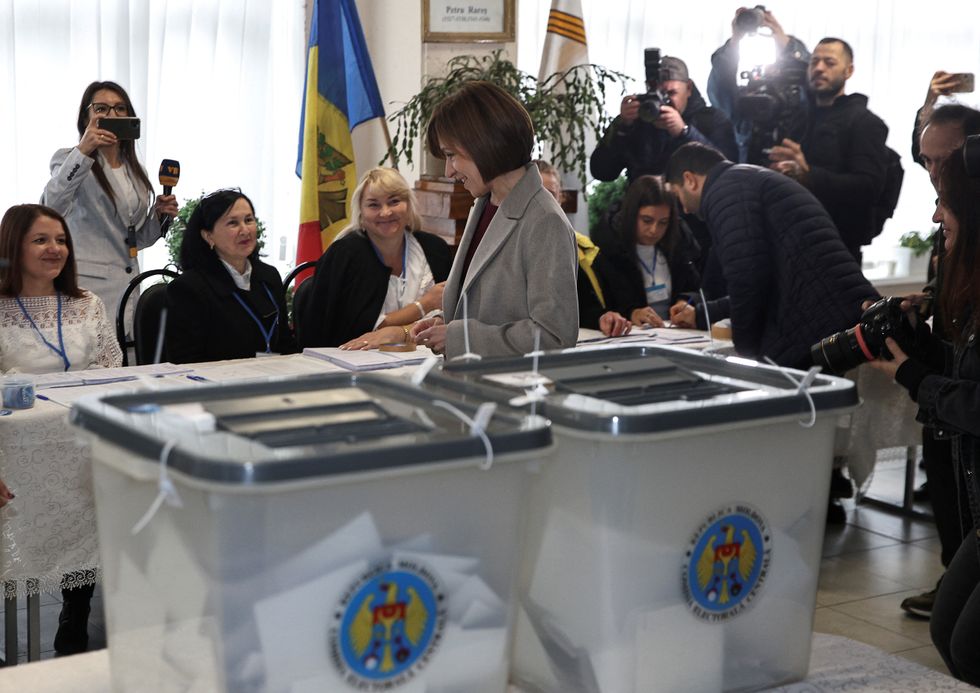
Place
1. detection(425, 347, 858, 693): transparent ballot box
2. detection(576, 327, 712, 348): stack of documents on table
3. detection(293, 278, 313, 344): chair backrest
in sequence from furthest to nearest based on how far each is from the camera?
detection(293, 278, 313, 344): chair backrest, detection(576, 327, 712, 348): stack of documents on table, detection(425, 347, 858, 693): transparent ballot box

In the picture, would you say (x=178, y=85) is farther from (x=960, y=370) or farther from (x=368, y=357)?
(x=960, y=370)

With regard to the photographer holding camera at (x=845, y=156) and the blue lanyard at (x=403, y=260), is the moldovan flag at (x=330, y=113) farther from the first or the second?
the photographer holding camera at (x=845, y=156)

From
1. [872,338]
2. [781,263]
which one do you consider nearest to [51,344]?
[781,263]

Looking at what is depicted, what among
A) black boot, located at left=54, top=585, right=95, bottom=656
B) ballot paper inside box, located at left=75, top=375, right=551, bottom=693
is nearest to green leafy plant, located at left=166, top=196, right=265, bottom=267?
black boot, located at left=54, top=585, right=95, bottom=656

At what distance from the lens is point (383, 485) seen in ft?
3.12

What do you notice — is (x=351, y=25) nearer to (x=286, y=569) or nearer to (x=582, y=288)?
(x=582, y=288)

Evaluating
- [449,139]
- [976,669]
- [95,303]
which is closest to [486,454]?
[449,139]

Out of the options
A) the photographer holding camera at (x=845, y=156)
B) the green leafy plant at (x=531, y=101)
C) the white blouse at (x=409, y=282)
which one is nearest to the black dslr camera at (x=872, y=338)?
the white blouse at (x=409, y=282)

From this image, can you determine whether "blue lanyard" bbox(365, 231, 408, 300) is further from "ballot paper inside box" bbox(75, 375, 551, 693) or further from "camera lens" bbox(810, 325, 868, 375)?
"ballot paper inside box" bbox(75, 375, 551, 693)

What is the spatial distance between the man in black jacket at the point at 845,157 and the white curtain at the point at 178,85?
2.13m

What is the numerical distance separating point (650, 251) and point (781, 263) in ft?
3.66

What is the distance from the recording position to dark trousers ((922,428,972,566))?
10.3 ft

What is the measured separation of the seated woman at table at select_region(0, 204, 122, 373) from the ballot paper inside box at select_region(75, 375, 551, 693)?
84.0 inches

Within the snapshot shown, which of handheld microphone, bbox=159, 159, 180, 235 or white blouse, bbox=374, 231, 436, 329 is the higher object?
handheld microphone, bbox=159, 159, 180, 235
